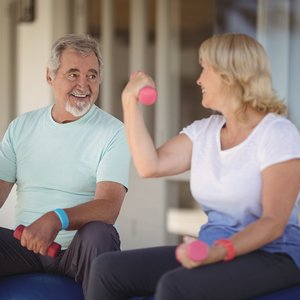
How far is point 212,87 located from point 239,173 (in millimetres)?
280

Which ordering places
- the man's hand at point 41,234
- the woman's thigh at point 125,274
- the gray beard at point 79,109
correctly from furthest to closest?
the gray beard at point 79,109 < the man's hand at point 41,234 < the woman's thigh at point 125,274

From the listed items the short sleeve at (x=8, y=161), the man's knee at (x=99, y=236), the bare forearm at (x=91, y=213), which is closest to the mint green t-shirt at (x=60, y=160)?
the short sleeve at (x=8, y=161)

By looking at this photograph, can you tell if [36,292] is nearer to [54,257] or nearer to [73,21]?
[54,257]

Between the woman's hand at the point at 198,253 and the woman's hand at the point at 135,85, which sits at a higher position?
the woman's hand at the point at 135,85

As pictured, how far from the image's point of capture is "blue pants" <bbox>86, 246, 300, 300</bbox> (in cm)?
204

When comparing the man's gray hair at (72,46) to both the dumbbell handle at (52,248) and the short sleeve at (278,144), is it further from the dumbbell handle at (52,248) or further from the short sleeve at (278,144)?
the short sleeve at (278,144)

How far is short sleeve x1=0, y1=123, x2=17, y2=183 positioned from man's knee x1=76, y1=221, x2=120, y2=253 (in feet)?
1.74

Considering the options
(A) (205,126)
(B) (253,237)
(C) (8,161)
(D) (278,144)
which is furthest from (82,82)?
(B) (253,237)

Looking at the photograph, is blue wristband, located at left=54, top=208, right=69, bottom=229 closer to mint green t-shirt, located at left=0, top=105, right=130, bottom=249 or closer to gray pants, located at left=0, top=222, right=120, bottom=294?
gray pants, located at left=0, top=222, right=120, bottom=294

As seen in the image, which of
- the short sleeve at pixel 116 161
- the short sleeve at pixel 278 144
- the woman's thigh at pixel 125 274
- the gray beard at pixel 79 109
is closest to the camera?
the short sleeve at pixel 278 144

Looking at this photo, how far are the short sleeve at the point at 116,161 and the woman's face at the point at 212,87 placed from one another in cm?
53

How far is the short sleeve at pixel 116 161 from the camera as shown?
270 centimetres

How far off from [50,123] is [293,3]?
1678mm

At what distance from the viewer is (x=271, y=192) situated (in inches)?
82.7
